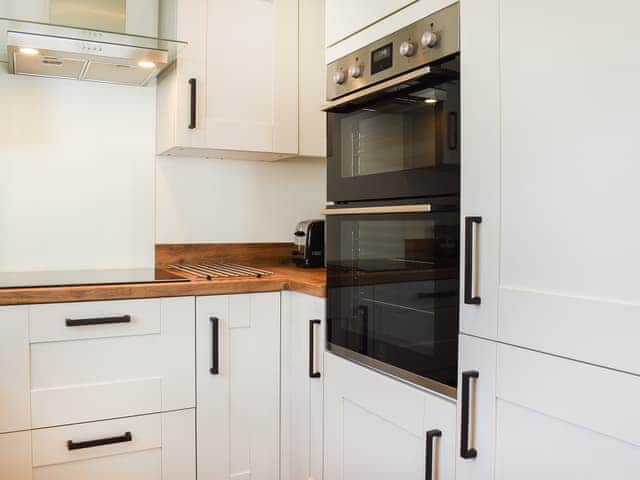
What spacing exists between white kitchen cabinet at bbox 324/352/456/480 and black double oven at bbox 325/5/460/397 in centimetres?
5

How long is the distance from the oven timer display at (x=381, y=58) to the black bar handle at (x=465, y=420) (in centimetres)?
82

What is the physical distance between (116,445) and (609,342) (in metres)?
1.55

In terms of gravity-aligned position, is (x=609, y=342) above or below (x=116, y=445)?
above

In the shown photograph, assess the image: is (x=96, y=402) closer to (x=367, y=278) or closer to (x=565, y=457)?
(x=367, y=278)

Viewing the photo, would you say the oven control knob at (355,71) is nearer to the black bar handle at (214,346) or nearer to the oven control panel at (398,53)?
the oven control panel at (398,53)

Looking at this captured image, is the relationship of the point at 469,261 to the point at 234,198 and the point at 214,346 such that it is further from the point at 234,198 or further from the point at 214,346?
the point at 234,198

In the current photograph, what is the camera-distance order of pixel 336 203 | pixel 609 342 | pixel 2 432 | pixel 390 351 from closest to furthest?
pixel 609 342
pixel 390 351
pixel 2 432
pixel 336 203

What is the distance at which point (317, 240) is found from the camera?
263 centimetres

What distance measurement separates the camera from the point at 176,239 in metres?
2.61

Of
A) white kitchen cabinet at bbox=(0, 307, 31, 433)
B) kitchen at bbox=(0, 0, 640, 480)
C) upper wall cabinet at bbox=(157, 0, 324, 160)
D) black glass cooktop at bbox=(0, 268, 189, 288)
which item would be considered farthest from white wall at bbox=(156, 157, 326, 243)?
white kitchen cabinet at bbox=(0, 307, 31, 433)

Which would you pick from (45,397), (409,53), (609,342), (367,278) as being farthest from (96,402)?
(609,342)

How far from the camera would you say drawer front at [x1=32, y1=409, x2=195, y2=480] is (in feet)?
6.10

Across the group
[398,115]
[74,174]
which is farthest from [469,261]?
[74,174]

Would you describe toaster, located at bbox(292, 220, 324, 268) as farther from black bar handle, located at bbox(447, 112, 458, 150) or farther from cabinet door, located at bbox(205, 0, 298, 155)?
black bar handle, located at bbox(447, 112, 458, 150)
